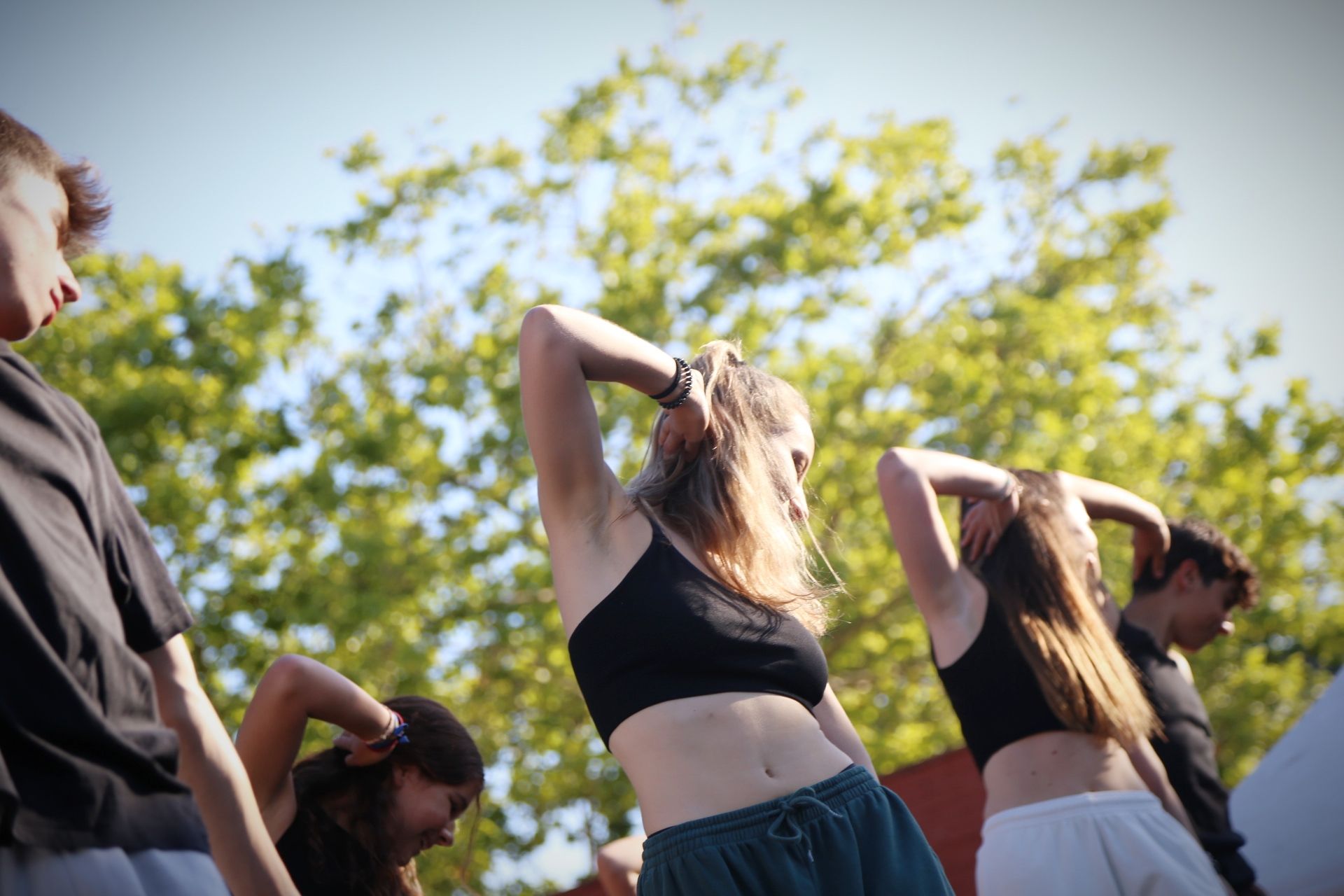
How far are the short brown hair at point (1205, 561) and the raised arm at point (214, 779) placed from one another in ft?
11.9

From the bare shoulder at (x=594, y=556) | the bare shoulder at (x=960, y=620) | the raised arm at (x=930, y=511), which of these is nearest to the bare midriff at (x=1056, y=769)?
the bare shoulder at (x=960, y=620)

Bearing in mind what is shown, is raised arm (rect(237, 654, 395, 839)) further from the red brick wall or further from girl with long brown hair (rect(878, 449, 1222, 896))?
the red brick wall

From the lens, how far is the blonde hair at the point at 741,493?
7.21ft

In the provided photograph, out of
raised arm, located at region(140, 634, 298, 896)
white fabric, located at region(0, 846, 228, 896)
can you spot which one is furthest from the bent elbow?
white fabric, located at region(0, 846, 228, 896)

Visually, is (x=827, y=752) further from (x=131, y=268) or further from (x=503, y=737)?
(x=131, y=268)

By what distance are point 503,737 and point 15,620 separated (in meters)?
10.7

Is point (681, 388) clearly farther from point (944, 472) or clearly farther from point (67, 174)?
point (944, 472)

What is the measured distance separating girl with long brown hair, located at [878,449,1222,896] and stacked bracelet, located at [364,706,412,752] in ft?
4.72

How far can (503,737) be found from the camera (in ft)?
38.0

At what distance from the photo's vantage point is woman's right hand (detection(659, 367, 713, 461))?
2.26 metres

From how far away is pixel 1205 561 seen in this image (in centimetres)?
428

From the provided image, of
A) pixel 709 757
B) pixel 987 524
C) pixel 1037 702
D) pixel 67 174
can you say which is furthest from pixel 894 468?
pixel 67 174

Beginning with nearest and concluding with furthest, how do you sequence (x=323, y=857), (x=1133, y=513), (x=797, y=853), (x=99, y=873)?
(x=99, y=873) → (x=797, y=853) → (x=323, y=857) → (x=1133, y=513)

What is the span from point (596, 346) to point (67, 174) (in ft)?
2.87
